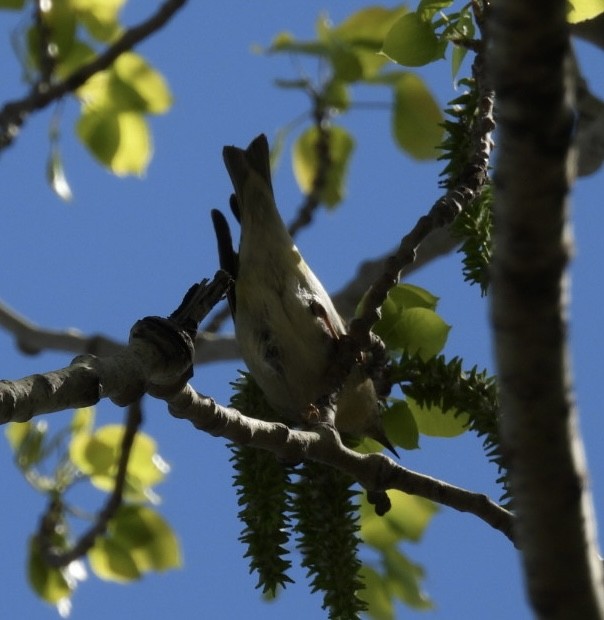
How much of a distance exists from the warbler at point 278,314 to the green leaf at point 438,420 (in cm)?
14

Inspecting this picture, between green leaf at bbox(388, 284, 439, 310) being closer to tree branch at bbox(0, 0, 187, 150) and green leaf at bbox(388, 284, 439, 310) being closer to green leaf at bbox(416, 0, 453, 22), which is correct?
green leaf at bbox(416, 0, 453, 22)

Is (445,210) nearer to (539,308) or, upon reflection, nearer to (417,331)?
(417,331)

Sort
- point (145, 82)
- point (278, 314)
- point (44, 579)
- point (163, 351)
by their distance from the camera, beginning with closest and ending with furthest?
point (163, 351), point (278, 314), point (44, 579), point (145, 82)

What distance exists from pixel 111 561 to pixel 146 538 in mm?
137

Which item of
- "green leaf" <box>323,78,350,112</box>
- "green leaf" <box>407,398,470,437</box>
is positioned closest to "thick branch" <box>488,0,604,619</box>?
"green leaf" <box>407,398,470,437</box>

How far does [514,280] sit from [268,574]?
144 centimetres

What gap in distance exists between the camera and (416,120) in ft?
12.0

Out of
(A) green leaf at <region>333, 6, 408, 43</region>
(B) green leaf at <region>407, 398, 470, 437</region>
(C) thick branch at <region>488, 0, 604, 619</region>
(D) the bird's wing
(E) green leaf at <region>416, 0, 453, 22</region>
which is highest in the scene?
(A) green leaf at <region>333, 6, 408, 43</region>

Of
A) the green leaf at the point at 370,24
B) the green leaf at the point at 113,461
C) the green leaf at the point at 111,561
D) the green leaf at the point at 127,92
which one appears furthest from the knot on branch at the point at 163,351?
the green leaf at the point at 127,92

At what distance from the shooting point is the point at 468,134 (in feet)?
8.32

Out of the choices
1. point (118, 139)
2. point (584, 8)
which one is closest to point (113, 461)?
point (118, 139)

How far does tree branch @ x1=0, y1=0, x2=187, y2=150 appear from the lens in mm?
3873

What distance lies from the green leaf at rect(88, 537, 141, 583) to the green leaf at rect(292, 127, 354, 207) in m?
1.76

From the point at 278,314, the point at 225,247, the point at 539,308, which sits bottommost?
the point at 539,308
